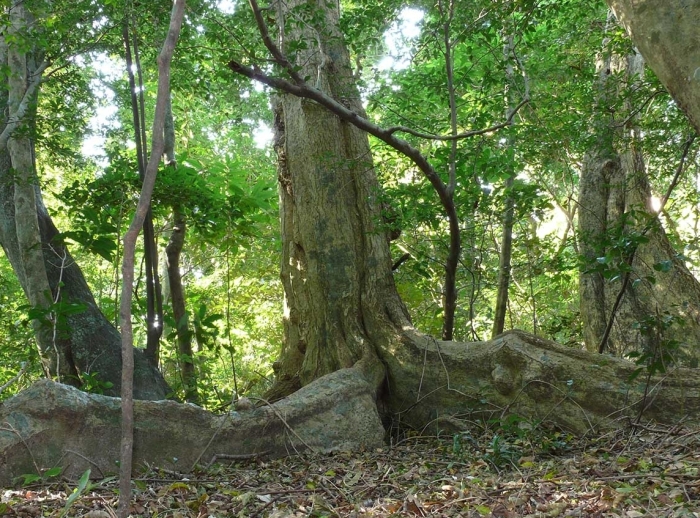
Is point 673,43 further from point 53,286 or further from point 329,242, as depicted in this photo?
point 53,286

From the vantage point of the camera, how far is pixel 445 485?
3.50 metres

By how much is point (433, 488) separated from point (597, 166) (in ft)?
20.2

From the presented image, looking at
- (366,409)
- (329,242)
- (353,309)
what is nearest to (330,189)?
(329,242)

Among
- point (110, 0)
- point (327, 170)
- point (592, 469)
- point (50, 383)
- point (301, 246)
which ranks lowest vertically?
point (592, 469)

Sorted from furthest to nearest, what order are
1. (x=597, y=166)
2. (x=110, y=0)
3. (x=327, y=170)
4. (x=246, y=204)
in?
(x=597, y=166)
(x=246, y=204)
(x=327, y=170)
(x=110, y=0)

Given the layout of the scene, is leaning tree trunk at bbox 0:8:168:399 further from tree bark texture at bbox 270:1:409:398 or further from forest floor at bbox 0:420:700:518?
forest floor at bbox 0:420:700:518

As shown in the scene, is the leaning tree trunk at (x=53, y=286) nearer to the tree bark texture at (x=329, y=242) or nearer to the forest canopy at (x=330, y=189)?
the forest canopy at (x=330, y=189)

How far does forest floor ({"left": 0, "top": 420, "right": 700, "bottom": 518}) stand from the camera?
2980 mm

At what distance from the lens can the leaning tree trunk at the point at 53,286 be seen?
5875mm

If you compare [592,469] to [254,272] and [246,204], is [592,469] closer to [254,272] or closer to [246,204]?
[246,204]

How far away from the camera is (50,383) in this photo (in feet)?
13.6

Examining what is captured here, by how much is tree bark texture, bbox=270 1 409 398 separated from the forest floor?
1561 mm

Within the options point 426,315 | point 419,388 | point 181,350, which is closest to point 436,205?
point 419,388

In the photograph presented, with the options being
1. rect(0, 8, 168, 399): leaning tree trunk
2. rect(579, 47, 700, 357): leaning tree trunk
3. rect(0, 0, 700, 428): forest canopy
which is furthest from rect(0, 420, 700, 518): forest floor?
rect(579, 47, 700, 357): leaning tree trunk
